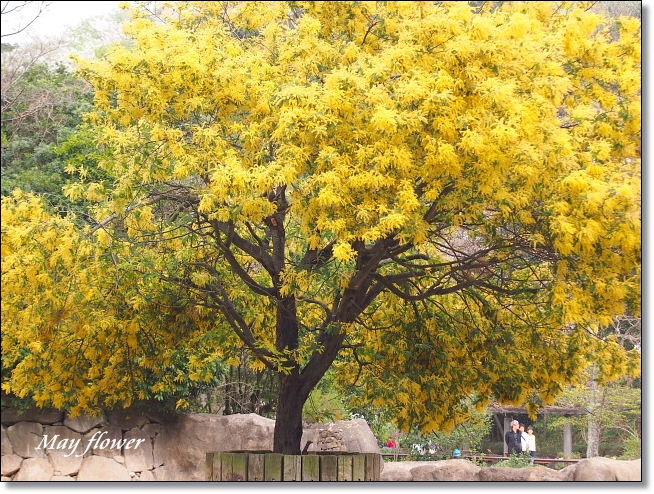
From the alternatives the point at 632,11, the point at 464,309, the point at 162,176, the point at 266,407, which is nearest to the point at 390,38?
the point at 162,176

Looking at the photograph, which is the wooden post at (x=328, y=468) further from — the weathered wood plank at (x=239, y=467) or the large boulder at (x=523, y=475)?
the large boulder at (x=523, y=475)

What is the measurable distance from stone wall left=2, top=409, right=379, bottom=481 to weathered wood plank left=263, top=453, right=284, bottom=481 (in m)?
2.58

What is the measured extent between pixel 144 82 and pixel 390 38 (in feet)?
5.97

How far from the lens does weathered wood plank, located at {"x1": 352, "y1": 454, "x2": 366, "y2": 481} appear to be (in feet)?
22.7

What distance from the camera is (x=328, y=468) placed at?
6.84 metres

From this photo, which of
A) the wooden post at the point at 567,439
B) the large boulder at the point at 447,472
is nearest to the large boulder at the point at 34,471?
the large boulder at the point at 447,472

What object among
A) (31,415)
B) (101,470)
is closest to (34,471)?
(31,415)

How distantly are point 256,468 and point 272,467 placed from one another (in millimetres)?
135

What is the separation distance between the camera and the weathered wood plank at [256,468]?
22.4 feet

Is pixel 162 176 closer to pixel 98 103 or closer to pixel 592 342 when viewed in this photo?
pixel 98 103

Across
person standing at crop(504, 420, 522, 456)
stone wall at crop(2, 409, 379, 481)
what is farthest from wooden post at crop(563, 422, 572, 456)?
stone wall at crop(2, 409, 379, 481)

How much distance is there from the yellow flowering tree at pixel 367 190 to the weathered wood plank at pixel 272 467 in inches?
17.5

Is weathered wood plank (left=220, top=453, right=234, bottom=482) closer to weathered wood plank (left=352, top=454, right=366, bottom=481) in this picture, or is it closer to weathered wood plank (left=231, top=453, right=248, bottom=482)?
weathered wood plank (left=231, top=453, right=248, bottom=482)

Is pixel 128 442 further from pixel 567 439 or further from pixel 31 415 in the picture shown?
pixel 567 439
